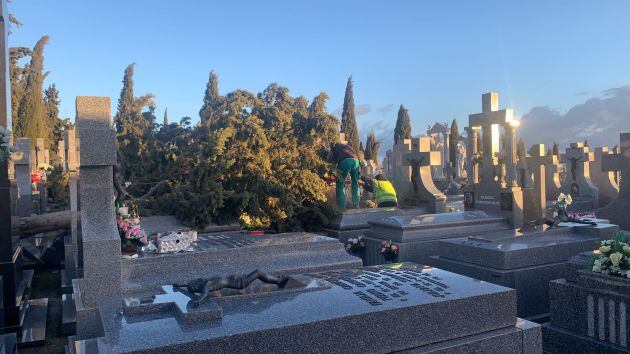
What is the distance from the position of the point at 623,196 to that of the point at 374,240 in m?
5.33

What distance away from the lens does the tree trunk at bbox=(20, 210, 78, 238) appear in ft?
31.5

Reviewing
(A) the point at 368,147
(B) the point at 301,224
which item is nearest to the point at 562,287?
(B) the point at 301,224

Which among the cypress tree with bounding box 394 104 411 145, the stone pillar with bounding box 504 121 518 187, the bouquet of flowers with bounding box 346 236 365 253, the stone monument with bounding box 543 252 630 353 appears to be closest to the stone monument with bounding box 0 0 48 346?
the bouquet of flowers with bounding box 346 236 365 253

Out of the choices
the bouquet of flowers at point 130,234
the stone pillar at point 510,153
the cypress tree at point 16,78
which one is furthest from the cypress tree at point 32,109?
the stone pillar at point 510,153

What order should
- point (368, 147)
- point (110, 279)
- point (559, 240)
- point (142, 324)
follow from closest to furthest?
point (142, 324) < point (110, 279) < point (559, 240) < point (368, 147)

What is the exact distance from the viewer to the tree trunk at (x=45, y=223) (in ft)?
31.5

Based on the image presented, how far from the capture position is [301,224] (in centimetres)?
964

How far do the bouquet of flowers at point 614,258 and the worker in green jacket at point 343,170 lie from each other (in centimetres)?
582

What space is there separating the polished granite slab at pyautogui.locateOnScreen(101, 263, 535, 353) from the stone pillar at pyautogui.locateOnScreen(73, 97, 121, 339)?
787 mm

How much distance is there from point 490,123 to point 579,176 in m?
10.8

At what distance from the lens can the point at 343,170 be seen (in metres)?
10.4

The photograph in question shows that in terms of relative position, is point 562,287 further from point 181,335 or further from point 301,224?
point 301,224

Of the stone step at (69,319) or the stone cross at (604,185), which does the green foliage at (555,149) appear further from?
the stone step at (69,319)

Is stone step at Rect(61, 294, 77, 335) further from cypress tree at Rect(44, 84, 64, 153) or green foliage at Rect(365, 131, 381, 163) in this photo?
green foliage at Rect(365, 131, 381, 163)
